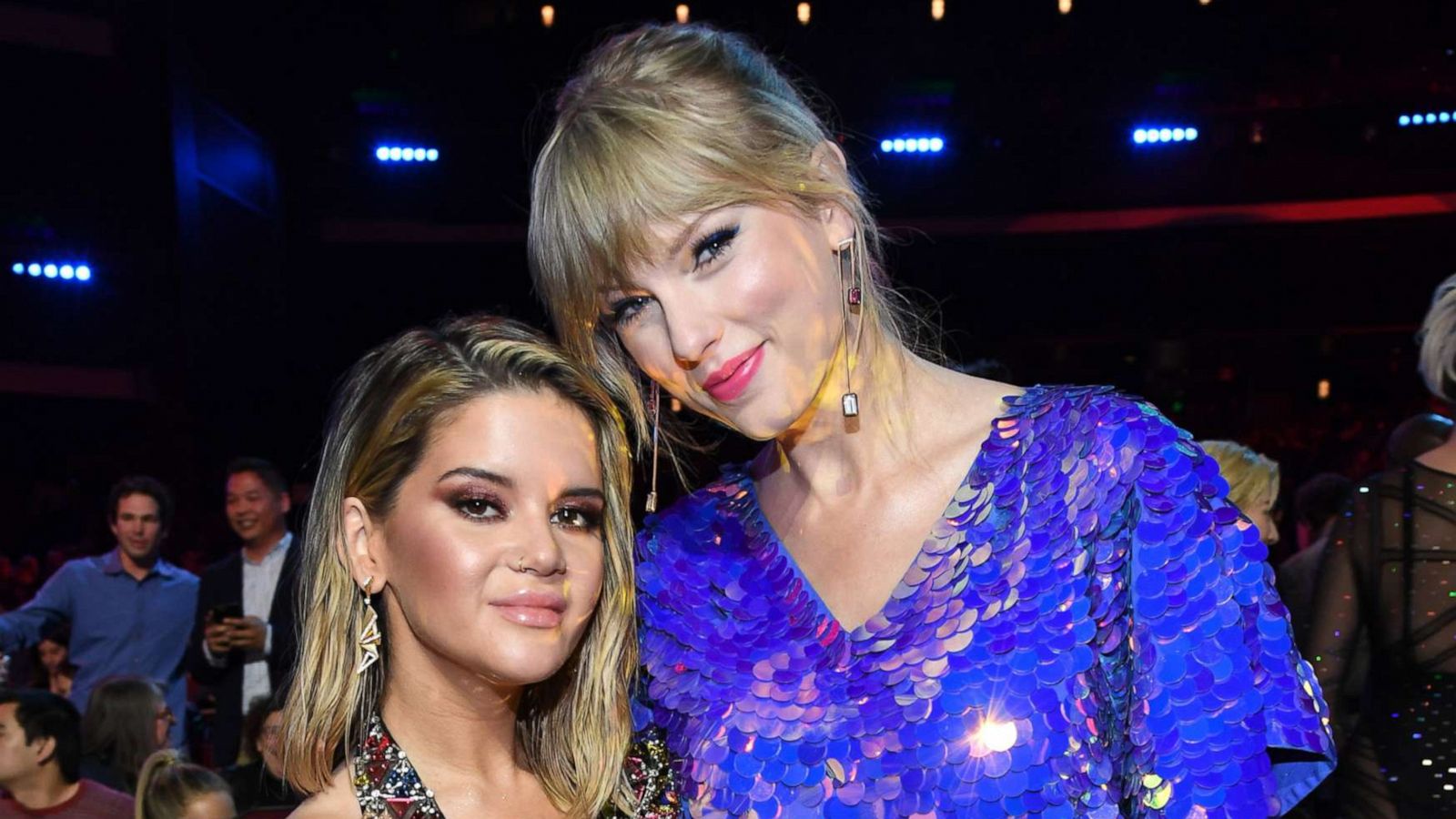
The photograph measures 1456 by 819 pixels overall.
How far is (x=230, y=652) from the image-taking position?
4.54 meters

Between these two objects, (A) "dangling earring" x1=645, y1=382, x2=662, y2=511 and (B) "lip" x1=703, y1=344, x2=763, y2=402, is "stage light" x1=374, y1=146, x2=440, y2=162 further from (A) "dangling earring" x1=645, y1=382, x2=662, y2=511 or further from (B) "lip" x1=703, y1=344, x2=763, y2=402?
(B) "lip" x1=703, y1=344, x2=763, y2=402

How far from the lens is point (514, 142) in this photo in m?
10.1

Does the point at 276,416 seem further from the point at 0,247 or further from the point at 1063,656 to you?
the point at 1063,656

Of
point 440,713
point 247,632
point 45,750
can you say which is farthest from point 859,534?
point 247,632

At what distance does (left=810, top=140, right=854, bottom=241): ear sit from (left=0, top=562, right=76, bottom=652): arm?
4.48 meters

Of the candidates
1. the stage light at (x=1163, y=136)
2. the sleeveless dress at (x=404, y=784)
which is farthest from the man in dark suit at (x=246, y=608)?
the stage light at (x=1163, y=136)

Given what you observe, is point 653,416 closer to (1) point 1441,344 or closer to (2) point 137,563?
(1) point 1441,344

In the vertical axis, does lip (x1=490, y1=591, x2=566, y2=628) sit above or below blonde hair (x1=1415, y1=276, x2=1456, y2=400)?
below

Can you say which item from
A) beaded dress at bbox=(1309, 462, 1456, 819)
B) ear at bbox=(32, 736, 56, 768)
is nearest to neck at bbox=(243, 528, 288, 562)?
ear at bbox=(32, 736, 56, 768)

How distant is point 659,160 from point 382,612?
65cm

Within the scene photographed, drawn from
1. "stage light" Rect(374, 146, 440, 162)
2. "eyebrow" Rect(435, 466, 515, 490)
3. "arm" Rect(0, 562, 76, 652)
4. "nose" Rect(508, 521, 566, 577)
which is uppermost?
"stage light" Rect(374, 146, 440, 162)

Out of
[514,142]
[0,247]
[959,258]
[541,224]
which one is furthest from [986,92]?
[541,224]

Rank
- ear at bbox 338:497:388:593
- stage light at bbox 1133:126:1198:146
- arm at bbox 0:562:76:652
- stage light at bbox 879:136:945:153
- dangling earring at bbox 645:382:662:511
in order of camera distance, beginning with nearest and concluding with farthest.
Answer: ear at bbox 338:497:388:593, dangling earring at bbox 645:382:662:511, arm at bbox 0:562:76:652, stage light at bbox 1133:126:1198:146, stage light at bbox 879:136:945:153

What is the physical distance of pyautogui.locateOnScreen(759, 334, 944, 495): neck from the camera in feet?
5.43
